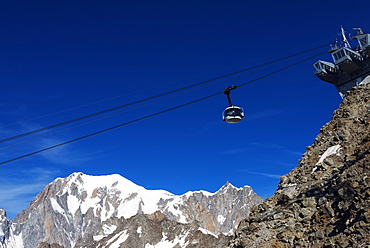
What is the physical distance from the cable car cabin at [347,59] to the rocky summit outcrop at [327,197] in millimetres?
10346

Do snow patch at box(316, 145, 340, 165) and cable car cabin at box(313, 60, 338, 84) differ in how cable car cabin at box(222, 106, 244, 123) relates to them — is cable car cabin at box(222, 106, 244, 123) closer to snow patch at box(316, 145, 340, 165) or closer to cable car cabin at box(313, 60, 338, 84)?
snow patch at box(316, 145, 340, 165)

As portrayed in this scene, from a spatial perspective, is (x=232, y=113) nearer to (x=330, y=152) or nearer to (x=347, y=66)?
(x=330, y=152)

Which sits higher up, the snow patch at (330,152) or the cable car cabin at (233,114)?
the snow patch at (330,152)

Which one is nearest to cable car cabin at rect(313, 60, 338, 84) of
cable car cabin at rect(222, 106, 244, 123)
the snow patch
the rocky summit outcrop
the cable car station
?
the cable car station

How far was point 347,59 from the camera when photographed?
51.9m

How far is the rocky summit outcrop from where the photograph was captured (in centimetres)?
2222

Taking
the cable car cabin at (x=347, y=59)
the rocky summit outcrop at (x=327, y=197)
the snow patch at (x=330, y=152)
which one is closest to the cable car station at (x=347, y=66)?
the cable car cabin at (x=347, y=59)

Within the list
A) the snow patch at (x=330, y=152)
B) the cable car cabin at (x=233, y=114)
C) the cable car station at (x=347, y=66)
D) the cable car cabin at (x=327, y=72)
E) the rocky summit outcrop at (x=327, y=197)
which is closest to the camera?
the cable car cabin at (x=233, y=114)

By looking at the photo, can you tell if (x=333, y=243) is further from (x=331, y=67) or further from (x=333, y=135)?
(x=331, y=67)

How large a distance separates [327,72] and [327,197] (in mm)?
34060

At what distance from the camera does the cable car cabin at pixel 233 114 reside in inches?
711

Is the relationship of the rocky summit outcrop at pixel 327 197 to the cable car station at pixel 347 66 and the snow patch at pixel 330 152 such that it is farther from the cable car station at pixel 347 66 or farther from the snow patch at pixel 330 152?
the cable car station at pixel 347 66

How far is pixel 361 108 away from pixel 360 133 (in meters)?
6.54

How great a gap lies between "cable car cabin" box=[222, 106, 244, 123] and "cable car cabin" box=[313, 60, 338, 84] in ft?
139
